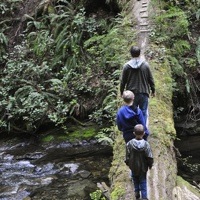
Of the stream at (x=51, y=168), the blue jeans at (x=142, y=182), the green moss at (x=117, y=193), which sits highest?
the blue jeans at (x=142, y=182)

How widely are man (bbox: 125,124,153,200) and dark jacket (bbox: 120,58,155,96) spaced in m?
1.34

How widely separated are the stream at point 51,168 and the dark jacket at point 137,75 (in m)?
A: 3.13

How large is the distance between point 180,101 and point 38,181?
14.5 ft

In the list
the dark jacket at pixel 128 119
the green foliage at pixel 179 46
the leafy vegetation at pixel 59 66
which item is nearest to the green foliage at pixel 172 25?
the green foliage at pixel 179 46

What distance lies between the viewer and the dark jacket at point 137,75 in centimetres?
658

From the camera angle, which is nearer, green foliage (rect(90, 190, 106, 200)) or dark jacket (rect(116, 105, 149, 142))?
dark jacket (rect(116, 105, 149, 142))

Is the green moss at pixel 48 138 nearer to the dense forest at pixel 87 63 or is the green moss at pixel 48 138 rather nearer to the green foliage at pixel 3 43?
the dense forest at pixel 87 63

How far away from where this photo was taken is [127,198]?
609 cm

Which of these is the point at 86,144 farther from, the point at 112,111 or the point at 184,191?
the point at 184,191

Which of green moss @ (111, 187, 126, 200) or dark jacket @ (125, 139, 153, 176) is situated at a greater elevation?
dark jacket @ (125, 139, 153, 176)

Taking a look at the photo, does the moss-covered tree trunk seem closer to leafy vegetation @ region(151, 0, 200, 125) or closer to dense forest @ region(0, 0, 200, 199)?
dense forest @ region(0, 0, 200, 199)

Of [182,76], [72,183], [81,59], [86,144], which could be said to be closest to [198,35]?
[182,76]

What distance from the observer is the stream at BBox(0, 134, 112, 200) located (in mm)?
9133

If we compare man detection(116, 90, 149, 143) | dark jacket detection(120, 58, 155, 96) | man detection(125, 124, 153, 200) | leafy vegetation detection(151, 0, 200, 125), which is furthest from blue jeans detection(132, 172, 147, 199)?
leafy vegetation detection(151, 0, 200, 125)
